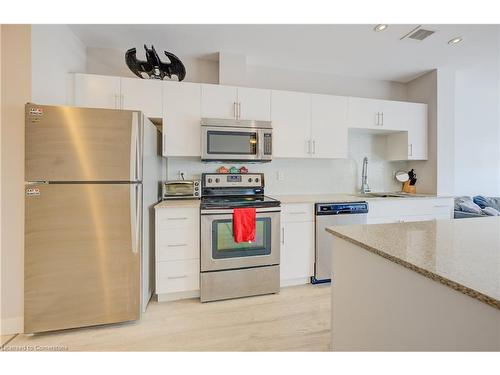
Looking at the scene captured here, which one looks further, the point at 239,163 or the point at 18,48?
the point at 239,163

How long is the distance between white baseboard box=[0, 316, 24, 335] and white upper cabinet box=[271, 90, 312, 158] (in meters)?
2.58

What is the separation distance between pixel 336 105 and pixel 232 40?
1.40 meters

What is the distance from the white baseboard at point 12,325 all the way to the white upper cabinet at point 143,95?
1.91 meters

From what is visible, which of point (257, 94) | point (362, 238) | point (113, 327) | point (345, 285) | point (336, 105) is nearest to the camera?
point (362, 238)

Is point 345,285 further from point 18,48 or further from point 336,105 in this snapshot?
point 18,48

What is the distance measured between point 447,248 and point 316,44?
2.42 metres

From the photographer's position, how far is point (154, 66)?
2.41 m

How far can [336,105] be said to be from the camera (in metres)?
2.88

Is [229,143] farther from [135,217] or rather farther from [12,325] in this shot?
[12,325]

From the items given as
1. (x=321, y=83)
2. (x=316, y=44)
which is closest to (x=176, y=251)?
(x=316, y=44)

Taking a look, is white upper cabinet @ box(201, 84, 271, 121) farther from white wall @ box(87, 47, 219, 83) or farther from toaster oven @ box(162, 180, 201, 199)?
white wall @ box(87, 47, 219, 83)

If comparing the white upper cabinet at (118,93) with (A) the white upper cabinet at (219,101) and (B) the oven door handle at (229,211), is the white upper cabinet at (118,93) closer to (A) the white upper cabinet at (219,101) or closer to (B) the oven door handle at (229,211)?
(A) the white upper cabinet at (219,101)

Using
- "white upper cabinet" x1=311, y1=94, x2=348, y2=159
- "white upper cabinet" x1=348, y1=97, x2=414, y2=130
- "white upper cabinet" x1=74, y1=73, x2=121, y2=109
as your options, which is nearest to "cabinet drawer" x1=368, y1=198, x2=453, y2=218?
"white upper cabinet" x1=311, y1=94, x2=348, y2=159
